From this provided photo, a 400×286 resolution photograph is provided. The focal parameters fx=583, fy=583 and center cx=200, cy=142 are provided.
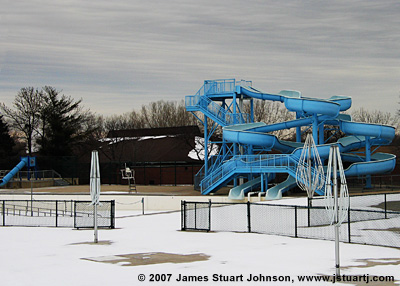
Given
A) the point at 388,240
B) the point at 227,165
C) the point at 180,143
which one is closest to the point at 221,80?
the point at 227,165

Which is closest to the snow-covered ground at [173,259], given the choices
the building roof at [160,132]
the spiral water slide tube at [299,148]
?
the spiral water slide tube at [299,148]

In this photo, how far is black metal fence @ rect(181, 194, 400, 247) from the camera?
2158cm

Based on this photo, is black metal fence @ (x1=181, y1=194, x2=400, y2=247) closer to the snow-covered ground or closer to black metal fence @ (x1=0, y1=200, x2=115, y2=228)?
the snow-covered ground

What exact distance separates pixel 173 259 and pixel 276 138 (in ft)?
120

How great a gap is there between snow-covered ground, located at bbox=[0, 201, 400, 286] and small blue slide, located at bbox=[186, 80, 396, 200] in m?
25.3

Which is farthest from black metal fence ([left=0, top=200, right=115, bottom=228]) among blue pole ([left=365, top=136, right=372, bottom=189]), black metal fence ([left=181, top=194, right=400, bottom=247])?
blue pole ([left=365, top=136, right=372, bottom=189])

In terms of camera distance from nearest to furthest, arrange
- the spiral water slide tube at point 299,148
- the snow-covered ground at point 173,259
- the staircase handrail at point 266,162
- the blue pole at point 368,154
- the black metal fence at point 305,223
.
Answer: the snow-covered ground at point 173,259 → the black metal fence at point 305,223 → the staircase handrail at point 266,162 → the spiral water slide tube at point 299,148 → the blue pole at point 368,154

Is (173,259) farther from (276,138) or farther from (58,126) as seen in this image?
(58,126)

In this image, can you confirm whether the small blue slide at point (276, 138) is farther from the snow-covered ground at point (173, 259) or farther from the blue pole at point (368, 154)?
the snow-covered ground at point (173, 259)

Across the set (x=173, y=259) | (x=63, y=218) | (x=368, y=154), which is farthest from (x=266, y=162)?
(x=173, y=259)

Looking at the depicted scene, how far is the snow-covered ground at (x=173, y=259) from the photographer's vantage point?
14305mm

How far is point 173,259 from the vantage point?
17.1 meters

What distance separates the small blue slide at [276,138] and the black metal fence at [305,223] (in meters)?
16.4

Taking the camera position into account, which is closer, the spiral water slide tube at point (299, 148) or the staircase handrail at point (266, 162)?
the staircase handrail at point (266, 162)
